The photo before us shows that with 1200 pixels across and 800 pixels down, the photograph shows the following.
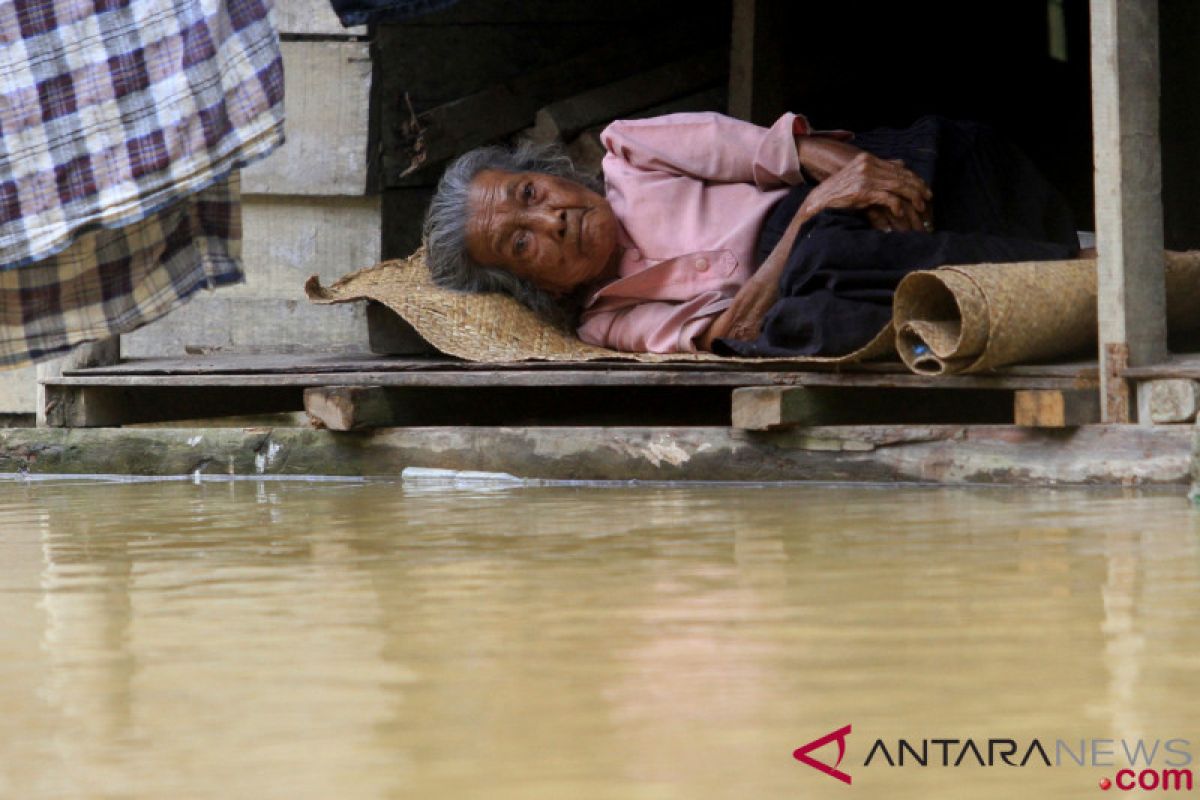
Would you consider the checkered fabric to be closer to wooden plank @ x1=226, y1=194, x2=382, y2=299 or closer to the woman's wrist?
the woman's wrist

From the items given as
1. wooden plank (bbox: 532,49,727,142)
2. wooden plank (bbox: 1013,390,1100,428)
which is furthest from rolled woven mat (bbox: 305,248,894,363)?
wooden plank (bbox: 1013,390,1100,428)

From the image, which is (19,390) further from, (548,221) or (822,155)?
(822,155)

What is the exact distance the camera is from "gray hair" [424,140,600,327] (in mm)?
4633

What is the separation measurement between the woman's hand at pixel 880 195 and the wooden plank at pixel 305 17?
208 cm

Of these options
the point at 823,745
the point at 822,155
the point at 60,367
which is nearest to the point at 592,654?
the point at 823,745

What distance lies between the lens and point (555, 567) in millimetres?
2307

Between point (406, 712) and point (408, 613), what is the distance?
1.69ft

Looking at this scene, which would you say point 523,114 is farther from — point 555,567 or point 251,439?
point 555,567

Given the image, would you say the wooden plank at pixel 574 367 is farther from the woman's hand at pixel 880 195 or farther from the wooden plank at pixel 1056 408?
the woman's hand at pixel 880 195

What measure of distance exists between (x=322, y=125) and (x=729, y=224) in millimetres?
1800

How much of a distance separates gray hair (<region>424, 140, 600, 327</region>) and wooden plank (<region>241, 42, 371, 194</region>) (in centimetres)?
87

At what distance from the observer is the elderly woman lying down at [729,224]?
12.7 ft

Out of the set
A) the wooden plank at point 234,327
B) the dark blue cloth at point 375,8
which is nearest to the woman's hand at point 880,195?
the dark blue cloth at point 375,8

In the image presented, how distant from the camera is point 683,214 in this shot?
174 inches
